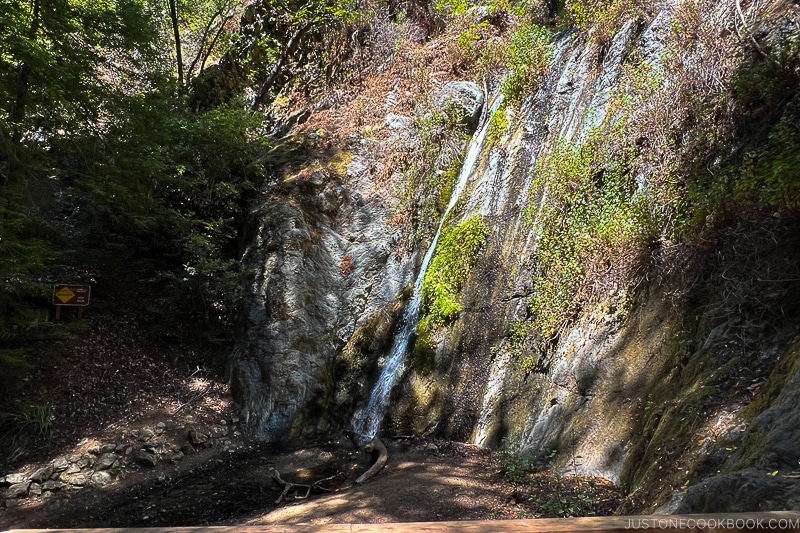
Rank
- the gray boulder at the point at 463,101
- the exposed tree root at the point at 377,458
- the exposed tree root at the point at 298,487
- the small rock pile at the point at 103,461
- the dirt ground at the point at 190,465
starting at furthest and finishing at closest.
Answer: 1. the gray boulder at the point at 463,101
2. the small rock pile at the point at 103,461
3. the exposed tree root at the point at 298,487
4. the exposed tree root at the point at 377,458
5. the dirt ground at the point at 190,465

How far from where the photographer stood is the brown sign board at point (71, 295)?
9.27 m

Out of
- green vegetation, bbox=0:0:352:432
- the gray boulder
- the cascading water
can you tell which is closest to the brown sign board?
green vegetation, bbox=0:0:352:432

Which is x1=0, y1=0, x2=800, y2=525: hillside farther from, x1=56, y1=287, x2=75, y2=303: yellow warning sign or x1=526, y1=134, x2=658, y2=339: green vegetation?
x1=56, y1=287, x2=75, y2=303: yellow warning sign

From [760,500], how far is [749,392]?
1782 millimetres

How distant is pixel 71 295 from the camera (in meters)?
9.40

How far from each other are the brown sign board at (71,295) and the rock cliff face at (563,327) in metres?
3.10

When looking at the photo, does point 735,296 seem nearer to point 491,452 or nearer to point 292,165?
point 491,452

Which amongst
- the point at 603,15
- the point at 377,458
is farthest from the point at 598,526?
the point at 603,15

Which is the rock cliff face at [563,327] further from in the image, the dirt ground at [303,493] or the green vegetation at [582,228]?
the dirt ground at [303,493]

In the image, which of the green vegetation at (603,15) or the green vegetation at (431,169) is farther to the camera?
the green vegetation at (431,169)

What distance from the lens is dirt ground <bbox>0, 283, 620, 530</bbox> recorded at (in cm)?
510

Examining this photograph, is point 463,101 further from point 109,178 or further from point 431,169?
point 109,178

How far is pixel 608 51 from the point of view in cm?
848

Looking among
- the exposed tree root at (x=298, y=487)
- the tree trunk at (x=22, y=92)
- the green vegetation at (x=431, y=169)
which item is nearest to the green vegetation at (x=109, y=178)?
the tree trunk at (x=22, y=92)
